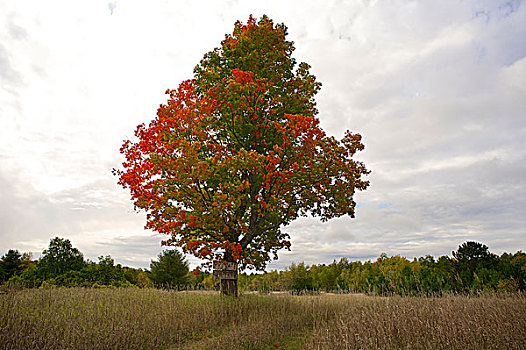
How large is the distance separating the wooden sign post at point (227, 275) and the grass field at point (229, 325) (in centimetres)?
95

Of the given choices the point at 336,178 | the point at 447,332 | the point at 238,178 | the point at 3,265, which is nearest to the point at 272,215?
the point at 238,178

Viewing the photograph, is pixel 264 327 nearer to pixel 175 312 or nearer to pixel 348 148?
pixel 175 312

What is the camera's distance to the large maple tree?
1191cm

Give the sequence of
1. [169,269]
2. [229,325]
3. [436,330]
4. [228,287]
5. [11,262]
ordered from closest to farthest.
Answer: [436,330], [229,325], [228,287], [11,262], [169,269]

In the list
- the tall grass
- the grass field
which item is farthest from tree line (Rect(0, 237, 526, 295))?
the tall grass

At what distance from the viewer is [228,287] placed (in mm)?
13086

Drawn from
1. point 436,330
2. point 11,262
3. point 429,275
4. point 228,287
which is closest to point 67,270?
point 228,287

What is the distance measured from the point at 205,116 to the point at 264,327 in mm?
8552

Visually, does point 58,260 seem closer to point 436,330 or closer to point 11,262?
point 11,262

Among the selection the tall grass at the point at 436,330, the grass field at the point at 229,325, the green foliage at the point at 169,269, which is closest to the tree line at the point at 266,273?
the green foliage at the point at 169,269

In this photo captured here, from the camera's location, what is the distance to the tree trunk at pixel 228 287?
Result: 13000 mm

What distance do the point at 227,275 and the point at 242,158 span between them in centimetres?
520

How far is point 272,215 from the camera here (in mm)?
13352

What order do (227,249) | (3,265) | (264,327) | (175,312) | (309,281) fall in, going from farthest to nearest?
(309,281), (3,265), (227,249), (175,312), (264,327)
